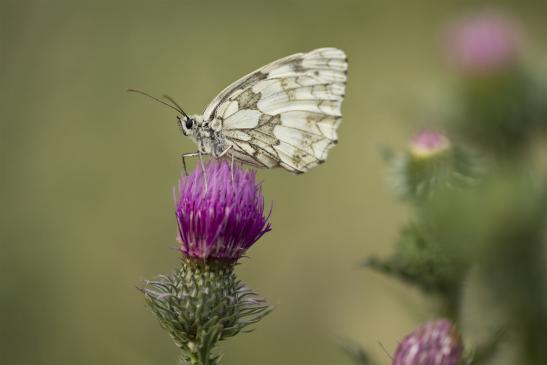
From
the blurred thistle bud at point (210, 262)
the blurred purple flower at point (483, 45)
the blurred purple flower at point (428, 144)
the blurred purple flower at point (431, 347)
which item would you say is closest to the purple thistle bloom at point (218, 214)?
the blurred thistle bud at point (210, 262)

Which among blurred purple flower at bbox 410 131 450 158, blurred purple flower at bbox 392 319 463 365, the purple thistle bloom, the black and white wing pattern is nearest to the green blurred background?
blurred purple flower at bbox 410 131 450 158

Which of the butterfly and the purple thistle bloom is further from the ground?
the butterfly

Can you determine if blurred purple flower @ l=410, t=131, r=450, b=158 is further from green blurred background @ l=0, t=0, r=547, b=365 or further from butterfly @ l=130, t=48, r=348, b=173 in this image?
butterfly @ l=130, t=48, r=348, b=173

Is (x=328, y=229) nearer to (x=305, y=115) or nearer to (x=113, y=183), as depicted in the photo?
(x=113, y=183)

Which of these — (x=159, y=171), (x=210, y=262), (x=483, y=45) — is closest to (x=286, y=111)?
(x=210, y=262)

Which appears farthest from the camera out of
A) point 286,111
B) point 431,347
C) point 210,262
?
point 286,111

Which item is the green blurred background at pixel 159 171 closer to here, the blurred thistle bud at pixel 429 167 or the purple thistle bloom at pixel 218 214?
the blurred thistle bud at pixel 429 167

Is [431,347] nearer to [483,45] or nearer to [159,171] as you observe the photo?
[483,45]

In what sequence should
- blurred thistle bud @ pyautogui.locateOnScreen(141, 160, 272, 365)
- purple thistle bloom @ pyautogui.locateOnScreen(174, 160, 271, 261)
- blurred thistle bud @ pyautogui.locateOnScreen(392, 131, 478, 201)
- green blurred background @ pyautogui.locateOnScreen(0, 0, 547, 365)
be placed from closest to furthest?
blurred thistle bud @ pyautogui.locateOnScreen(141, 160, 272, 365) < purple thistle bloom @ pyautogui.locateOnScreen(174, 160, 271, 261) < blurred thistle bud @ pyautogui.locateOnScreen(392, 131, 478, 201) < green blurred background @ pyautogui.locateOnScreen(0, 0, 547, 365)
